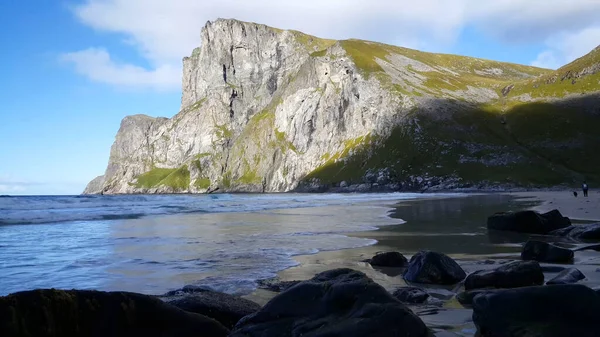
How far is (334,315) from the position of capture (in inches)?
217

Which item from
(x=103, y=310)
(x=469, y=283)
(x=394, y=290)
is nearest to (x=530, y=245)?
(x=469, y=283)

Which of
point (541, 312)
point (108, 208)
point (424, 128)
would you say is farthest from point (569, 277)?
point (424, 128)

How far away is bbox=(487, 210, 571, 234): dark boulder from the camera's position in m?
17.9

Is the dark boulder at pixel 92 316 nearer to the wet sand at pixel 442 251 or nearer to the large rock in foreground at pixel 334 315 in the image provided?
the large rock in foreground at pixel 334 315

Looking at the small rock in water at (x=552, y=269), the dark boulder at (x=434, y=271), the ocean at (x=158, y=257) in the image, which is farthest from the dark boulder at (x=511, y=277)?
the ocean at (x=158, y=257)

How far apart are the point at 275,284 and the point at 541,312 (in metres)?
5.95

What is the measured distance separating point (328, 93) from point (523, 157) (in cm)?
8367

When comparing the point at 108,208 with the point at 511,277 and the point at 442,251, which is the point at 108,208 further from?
the point at 511,277

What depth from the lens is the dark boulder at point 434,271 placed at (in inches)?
374

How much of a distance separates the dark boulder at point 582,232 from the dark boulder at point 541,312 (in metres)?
11.8

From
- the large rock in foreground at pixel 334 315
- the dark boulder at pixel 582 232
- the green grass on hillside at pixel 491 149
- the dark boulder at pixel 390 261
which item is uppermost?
the green grass on hillside at pixel 491 149

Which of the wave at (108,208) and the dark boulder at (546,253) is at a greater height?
the dark boulder at (546,253)

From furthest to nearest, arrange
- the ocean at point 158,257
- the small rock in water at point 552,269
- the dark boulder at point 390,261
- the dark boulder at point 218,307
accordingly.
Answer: the dark boulder at point 390,261 → the ocean at point 158,257 → the small rock in water at point 552,269 → the dark boulder at point 218,307

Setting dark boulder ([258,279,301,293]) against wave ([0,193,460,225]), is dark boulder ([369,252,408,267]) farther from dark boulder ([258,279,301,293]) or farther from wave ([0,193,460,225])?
wave ([0,193,460,225])
